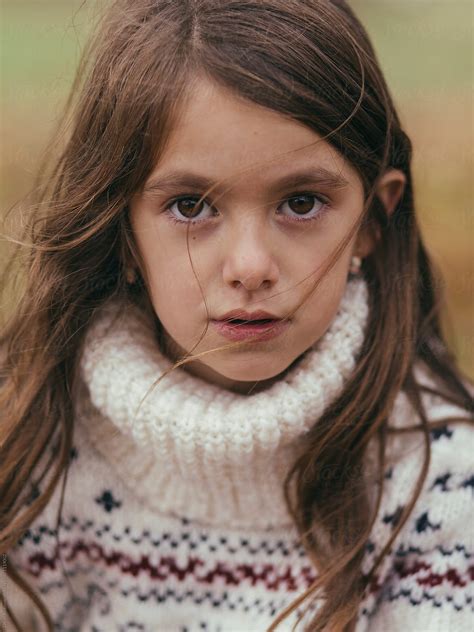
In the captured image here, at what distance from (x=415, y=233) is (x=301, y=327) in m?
0.29

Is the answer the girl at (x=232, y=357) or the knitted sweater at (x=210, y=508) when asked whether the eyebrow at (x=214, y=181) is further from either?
the knitted sweater at (x=210, y=508)

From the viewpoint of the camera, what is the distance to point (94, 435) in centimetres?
124

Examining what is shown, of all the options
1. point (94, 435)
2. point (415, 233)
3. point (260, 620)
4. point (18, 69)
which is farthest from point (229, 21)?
point (18, 69)

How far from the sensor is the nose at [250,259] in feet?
3.17

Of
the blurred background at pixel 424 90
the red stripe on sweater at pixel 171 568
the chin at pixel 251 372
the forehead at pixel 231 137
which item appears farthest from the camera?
the blurred background at pixel 424 90

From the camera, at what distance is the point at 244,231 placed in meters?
0.98

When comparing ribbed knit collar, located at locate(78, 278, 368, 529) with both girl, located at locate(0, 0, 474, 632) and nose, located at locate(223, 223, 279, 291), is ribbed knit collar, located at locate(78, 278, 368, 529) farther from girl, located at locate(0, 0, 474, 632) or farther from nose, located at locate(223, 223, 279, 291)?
nose, located at locate(223, 223, 279, 291)

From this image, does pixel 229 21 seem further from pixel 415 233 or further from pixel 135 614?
pixel 135 614

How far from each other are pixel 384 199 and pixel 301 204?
219 mm

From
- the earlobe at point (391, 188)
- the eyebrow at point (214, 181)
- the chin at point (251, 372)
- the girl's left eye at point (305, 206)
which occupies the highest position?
the eyebrow at point (214, 181)

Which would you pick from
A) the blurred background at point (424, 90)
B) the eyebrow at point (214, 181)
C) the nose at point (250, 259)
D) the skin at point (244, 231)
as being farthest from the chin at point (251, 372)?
the blurred background at point (424, 90)

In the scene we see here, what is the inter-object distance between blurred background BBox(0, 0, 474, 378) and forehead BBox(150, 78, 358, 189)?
3.00 feet

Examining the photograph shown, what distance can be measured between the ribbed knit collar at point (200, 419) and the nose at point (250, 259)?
200 millimetres

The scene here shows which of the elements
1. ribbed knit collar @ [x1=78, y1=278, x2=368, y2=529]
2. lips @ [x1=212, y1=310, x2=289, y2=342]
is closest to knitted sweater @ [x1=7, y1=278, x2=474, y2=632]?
ribbed knit collar @ [x1=78, y1=278, x2=368, y2=529]
